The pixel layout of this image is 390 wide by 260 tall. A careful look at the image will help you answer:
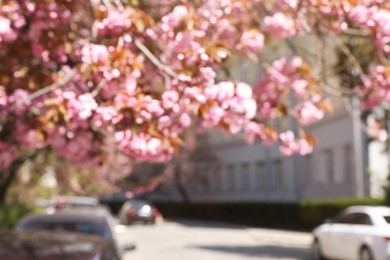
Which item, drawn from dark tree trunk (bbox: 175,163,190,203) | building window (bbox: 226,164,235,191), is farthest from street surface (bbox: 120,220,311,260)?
dark tree trunk (bbox: 175,163,190,203)

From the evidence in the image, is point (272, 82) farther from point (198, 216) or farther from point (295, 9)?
point (198, 216)

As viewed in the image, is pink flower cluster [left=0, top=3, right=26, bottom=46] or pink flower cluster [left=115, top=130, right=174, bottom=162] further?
pink flower cluster [left=0, top=3, right=26, bottom=46]

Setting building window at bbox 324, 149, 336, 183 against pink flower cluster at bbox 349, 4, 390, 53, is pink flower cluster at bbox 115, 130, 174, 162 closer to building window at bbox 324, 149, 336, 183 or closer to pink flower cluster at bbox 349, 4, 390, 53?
pink flower cluster at bbox 349, 4, 390, 53

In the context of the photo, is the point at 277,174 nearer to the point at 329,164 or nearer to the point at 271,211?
the point at 271,211

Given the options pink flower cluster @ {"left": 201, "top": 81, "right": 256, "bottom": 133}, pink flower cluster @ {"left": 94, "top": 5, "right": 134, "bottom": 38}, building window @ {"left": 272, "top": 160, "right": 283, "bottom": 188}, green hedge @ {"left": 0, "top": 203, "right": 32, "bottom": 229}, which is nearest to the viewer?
pink flower cluster @ {"left": 201, "top": 81, "right": 256, "bottom": 133}

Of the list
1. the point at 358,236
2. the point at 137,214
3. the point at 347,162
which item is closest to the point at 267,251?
the point at 358,236

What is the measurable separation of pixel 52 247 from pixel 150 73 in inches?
119

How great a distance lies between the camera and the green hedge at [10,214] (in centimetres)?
2089

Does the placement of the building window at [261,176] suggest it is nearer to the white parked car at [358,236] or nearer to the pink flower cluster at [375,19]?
the white parked car at [358,236]

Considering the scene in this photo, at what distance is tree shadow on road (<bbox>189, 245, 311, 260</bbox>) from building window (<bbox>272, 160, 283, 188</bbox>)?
68.2 feet

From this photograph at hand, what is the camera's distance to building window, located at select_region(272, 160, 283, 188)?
160 ft

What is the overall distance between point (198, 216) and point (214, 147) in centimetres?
867

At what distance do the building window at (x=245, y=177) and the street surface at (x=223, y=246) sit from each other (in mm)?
17455

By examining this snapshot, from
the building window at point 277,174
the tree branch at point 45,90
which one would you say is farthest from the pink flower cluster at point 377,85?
the building window at point 277,174
